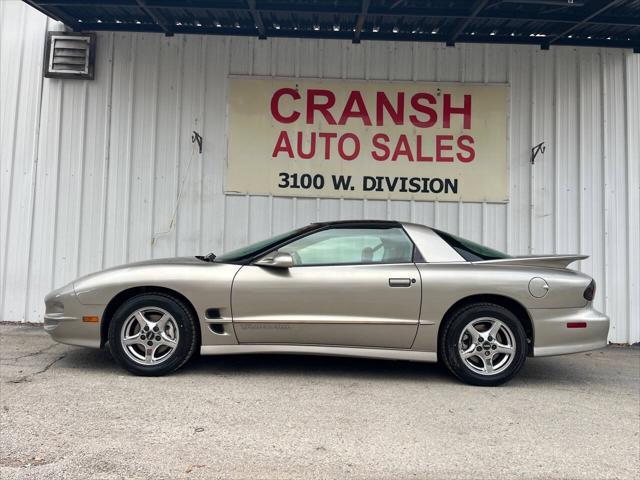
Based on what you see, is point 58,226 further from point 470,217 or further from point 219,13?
point 470,217

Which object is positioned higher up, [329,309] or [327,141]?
[327,141]

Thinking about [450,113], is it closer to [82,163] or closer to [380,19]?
[380,19]

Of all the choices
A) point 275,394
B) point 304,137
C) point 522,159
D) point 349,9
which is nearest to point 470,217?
point 522,159

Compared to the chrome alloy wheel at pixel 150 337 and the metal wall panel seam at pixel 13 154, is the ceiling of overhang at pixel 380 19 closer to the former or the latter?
the metal wall panel seam at pixel 13 154

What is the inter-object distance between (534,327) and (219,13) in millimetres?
5428

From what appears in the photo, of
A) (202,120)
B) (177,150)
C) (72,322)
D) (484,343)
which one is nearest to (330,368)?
(484,343)

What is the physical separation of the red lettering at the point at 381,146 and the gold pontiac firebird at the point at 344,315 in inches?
115

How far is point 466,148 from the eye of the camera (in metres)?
7.20

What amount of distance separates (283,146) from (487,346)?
13.2ft

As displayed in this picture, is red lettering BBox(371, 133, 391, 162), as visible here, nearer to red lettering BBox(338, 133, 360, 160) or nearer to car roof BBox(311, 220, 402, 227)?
red lettering BBox(338, 133, 360, 160)

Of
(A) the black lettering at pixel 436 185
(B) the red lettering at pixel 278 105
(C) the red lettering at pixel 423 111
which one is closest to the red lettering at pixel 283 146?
(B) the red lettering at pixel 278 105

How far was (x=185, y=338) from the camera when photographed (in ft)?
14.8

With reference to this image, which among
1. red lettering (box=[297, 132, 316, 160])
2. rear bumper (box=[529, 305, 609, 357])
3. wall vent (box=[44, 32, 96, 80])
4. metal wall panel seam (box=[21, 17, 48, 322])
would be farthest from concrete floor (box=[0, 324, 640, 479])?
wall vent (box=[44, 32, 96, 80])

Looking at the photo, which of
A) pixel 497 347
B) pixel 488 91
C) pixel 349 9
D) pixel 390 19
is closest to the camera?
pixel 497 347
